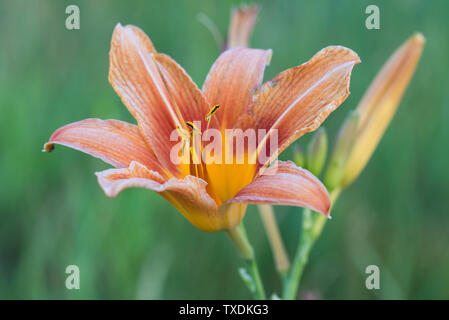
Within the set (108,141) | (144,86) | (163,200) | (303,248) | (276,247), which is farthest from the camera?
(163,200)

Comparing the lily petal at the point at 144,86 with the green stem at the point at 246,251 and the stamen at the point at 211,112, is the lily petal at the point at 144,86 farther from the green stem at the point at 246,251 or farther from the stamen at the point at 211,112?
the green stem at the point at 246,251

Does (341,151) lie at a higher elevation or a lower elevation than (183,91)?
lower

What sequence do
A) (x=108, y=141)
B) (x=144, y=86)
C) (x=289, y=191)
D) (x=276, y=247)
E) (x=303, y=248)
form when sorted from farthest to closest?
(x=276, y=247)
(x=303, y=248)
(x=144, y=86)
(x=108, y=141)
(x=289, y=191)

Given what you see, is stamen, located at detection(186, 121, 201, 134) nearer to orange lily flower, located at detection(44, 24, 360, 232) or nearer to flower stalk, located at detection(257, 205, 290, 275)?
orange lily flower, located at detection(44, 24, 360, 232)

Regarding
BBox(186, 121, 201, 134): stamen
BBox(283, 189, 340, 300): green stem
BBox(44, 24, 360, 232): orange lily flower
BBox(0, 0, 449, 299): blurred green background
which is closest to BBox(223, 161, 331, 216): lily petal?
BBox(44, 24, 360, 232): orange lily flower

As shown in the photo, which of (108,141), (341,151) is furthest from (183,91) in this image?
(341,151)

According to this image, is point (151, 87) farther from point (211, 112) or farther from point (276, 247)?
point (276, 247)

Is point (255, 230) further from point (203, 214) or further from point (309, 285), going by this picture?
point (203, 214)
